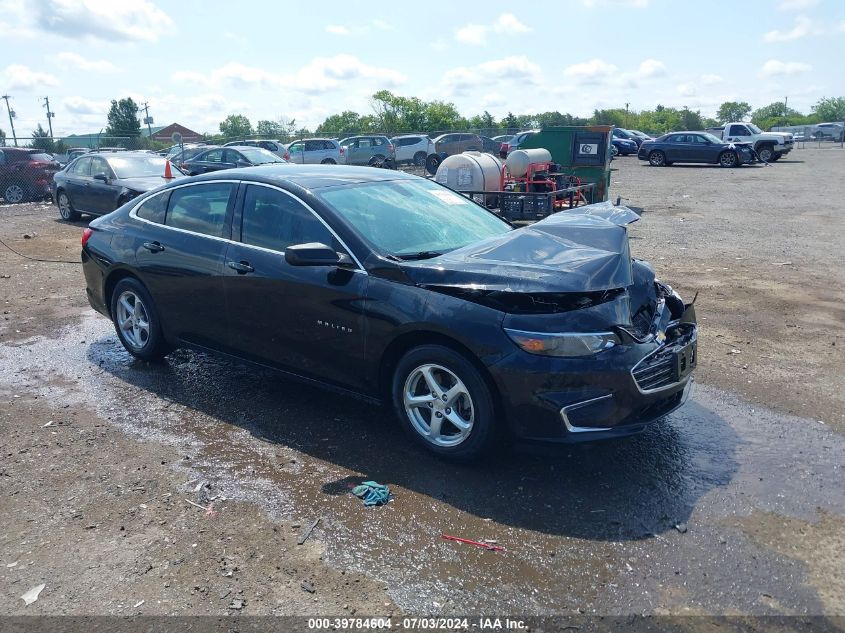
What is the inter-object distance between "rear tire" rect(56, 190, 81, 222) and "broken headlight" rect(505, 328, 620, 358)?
565 inches

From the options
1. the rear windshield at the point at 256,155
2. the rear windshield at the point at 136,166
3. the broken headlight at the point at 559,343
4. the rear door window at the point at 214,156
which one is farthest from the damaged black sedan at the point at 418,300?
the rear door window at the point at 214,156

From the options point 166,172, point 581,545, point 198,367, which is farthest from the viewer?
point 166,172

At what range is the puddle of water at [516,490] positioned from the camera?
314 cm

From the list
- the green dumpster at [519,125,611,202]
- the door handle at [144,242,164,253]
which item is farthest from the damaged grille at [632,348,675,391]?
the green dumpster at [519,125,611,202]

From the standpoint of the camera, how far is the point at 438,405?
13.6 ft

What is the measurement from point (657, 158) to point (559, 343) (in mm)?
33187

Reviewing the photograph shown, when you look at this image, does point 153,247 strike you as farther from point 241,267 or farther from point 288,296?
point 288,296

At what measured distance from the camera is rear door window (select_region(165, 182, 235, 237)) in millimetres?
5270

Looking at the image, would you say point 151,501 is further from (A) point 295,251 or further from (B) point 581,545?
(B) point 581,545

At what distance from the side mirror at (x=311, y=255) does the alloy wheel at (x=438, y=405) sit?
88cm

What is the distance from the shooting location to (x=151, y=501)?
3.89 metres

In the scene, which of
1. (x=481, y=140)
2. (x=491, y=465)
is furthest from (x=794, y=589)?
(x=481, y=140)

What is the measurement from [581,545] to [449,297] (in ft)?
4.94

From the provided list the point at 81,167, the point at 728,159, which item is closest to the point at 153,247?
the point at 81,167
